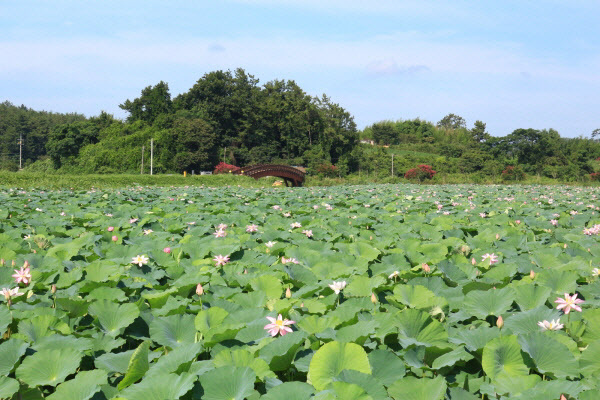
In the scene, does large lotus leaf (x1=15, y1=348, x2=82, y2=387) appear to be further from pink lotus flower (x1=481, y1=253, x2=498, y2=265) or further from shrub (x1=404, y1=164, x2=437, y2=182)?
shrub (x1=404, y1=164, x2=437, y2=182)

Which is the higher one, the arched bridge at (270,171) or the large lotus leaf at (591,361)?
the arched bridge at (270,171)

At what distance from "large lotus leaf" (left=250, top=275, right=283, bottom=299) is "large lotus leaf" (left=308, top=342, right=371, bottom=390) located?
0.85 m

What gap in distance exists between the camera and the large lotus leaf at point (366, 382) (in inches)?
49.5

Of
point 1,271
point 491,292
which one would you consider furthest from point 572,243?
point 1,271

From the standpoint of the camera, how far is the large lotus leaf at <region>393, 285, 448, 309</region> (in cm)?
200

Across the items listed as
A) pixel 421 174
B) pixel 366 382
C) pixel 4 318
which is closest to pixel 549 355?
pixel 366 382

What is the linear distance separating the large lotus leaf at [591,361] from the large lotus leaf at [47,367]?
158cm

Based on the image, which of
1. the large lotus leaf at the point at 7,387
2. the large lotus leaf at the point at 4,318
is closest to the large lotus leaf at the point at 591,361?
the large lotus leaf at the point at 7,387

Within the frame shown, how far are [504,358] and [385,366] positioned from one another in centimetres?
41

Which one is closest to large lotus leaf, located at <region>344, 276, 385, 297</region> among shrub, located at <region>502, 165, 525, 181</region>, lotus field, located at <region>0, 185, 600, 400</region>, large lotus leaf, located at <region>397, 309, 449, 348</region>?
lotus field, located at <region>0, 185, 600, 400</region>

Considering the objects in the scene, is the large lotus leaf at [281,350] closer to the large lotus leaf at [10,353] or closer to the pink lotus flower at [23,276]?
the large lotus leaf at [10,353]

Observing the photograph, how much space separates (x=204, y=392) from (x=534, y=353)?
1.02 m

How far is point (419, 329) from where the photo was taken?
166cm

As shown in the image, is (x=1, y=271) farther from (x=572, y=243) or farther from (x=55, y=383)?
(x=572, y=243)
